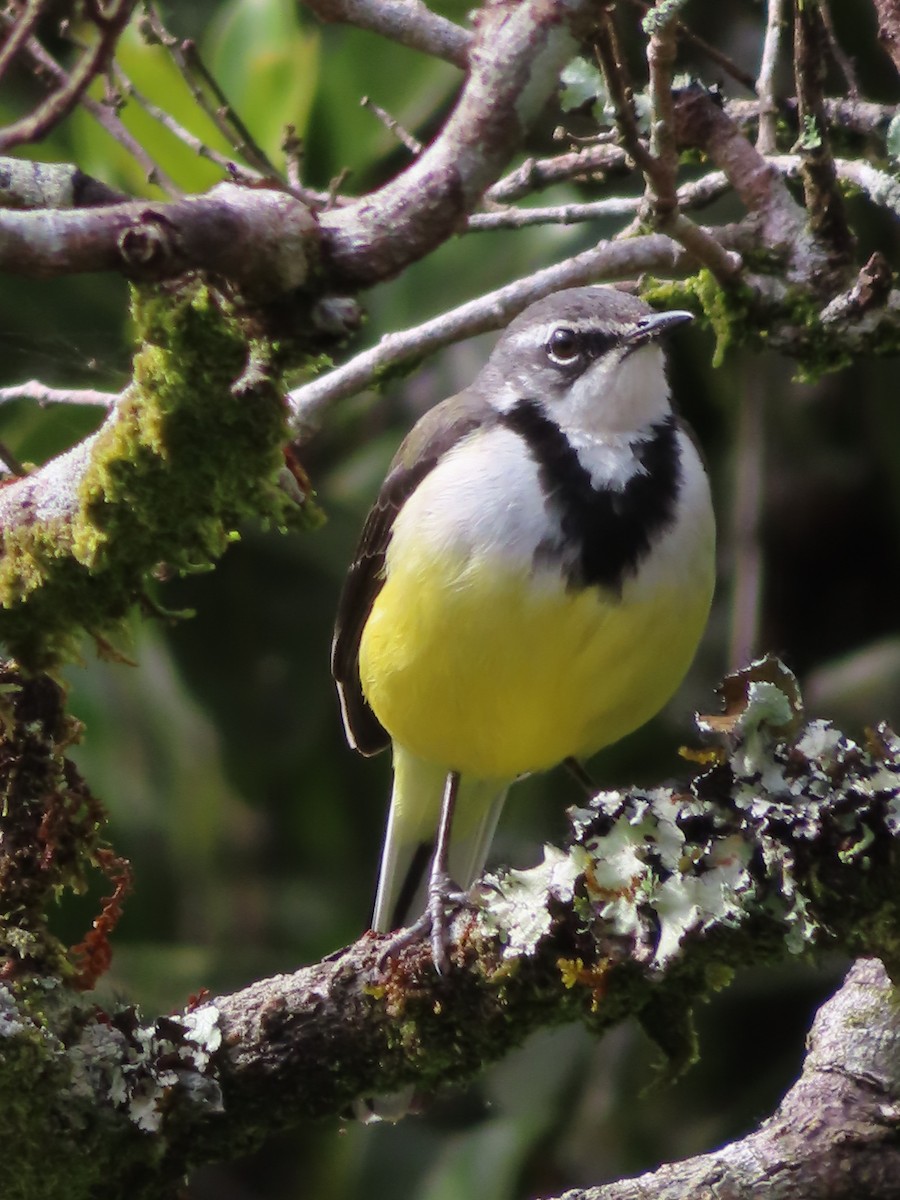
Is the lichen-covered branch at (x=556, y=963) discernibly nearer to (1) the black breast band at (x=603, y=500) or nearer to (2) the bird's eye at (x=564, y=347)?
Result: (1) the black breast band at (x=603, y=500)

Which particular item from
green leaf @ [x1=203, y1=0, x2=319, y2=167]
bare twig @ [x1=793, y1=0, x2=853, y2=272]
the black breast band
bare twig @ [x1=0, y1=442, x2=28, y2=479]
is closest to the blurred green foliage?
green leaf @ [x1=203, y1=0, x2=319, y2=167]

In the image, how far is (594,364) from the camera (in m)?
4.04

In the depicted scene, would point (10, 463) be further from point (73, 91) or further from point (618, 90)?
point (618, 90)

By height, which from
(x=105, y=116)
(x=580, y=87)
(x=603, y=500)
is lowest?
(x=603, y=500)

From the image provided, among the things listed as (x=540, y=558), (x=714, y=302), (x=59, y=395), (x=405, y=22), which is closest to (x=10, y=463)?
(x=59, y=395)

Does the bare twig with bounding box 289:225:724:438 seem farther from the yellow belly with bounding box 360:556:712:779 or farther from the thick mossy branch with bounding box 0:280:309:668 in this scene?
the thick mossy branch with bounding box 0:280:309:668

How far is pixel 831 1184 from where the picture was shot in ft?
9.06

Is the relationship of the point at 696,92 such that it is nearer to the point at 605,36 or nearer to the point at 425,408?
the point at 605,36

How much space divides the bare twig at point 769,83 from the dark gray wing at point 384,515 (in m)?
0.94

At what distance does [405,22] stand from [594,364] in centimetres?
100

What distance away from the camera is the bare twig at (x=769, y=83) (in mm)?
3740

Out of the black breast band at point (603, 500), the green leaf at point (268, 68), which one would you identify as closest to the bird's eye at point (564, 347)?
the black breast band at point (603, 500)

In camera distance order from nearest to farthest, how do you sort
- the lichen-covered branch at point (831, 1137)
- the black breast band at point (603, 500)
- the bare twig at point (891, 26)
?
the lichen-covered branch at point (831, 1137) → the bare twig at point (891, 26) → the black breast band at point (603, 500)

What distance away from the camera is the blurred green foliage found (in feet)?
17.7
